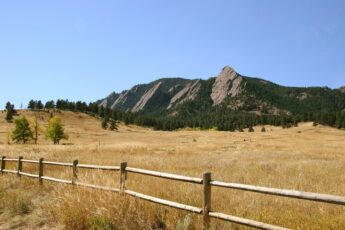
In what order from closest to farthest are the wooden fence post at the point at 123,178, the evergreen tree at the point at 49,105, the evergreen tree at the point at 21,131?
the wooden fence post at the point at 123,178 → the evergreen tree at the point at 21,131 → the evergreen tree at the point at 49,105

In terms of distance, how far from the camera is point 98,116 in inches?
6870

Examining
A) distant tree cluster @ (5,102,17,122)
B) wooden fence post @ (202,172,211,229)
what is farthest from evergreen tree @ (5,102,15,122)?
wooden fence post @ (202,172,211,229)

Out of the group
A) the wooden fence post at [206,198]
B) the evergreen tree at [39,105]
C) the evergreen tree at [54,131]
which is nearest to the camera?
the wooden fence post at [206,198]

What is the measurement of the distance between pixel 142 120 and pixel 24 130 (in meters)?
101

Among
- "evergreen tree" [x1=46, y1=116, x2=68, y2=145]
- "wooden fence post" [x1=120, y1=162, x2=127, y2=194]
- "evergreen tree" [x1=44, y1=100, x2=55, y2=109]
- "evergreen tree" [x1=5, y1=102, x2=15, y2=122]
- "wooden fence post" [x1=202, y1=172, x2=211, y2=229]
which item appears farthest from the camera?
"evergreen tree" [x1=44, y1=100, x2=55, y2=109]

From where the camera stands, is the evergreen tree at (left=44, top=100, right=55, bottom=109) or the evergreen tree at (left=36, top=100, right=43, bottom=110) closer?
the evergreen tree at (left=36, top=100, right=43, bottom=110)

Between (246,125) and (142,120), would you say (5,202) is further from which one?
(246,125)

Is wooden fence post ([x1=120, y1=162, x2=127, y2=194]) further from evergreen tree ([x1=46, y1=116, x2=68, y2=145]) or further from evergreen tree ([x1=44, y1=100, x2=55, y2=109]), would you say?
evergreen tree ([x1=44, y1=100, x2=55, y2=109])

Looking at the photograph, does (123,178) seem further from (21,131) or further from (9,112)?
(9,112)

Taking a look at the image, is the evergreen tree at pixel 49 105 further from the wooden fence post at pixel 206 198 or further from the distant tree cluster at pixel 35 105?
the wooden fence post at pixel 206 198

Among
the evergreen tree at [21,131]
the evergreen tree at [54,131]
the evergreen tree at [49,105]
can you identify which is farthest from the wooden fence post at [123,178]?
the evergreen tree at [49,105]

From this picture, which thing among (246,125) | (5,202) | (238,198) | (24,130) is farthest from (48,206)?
(246,125)

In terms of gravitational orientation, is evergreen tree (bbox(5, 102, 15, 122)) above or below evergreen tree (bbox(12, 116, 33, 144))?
above

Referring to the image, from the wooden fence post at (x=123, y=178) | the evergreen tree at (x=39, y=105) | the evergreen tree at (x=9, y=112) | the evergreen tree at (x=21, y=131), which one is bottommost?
the evergreen tree at (x=21, y=131)
